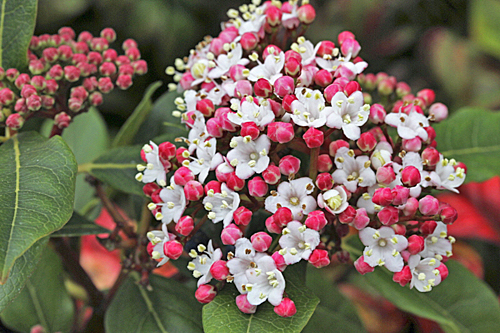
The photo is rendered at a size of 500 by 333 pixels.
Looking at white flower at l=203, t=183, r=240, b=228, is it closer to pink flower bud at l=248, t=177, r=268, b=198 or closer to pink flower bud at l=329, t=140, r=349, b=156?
pink flower bud at l=248, t=177, r=268, b=198

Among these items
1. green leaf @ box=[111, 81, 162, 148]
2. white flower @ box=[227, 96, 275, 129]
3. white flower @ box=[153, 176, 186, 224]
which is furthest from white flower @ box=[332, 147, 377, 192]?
green leaf @ box=[111, 81, 162, 148]

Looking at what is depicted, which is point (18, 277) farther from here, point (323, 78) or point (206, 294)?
point (323, 78)

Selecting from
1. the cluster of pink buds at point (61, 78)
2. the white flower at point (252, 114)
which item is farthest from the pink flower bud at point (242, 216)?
the cluster of pink buds at point (61, 78)

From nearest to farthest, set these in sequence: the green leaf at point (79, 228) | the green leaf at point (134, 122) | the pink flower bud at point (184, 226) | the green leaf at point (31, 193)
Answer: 1. the green leaf at point (31, 193)
2. the pink flower bud at point (184, 226)
3. the green leaf at point (79, 228)
4. the green leaf at point (134, 122)

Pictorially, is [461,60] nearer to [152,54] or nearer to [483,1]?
[483,1]

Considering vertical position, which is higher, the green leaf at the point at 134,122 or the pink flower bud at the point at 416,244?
the pink flower bud at the point at 416,244

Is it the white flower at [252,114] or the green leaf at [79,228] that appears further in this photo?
the green leaf at [79,228]

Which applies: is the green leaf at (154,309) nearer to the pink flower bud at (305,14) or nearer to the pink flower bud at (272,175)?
the pink flower bud at (272,175)
